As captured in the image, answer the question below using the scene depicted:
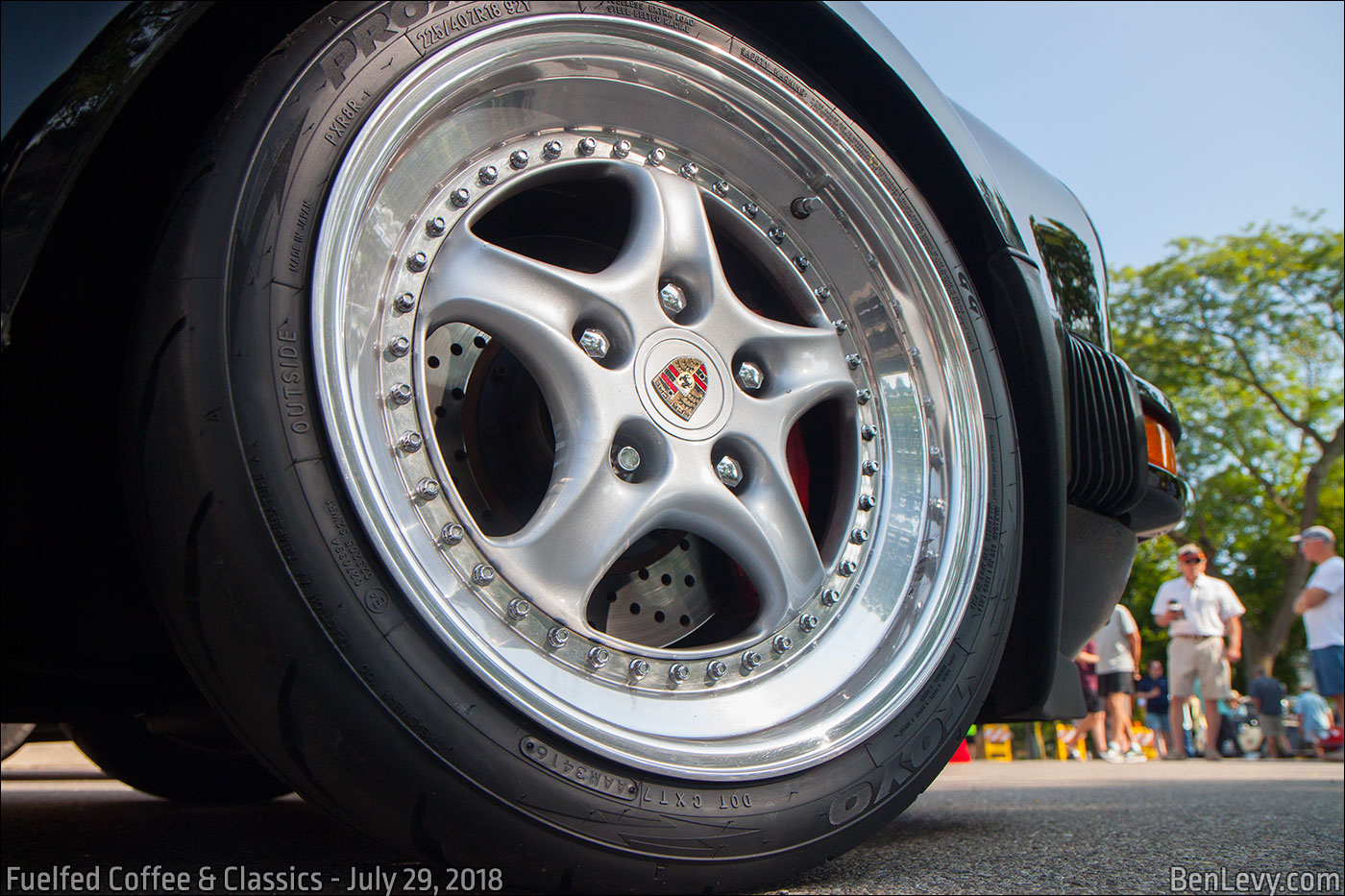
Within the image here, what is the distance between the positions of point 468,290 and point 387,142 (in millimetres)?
188

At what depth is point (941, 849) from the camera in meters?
1.48

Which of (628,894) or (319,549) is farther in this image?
(628,894)

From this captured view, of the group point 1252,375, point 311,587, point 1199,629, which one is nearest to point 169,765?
point 311,587

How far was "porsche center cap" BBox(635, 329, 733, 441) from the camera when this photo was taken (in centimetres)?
119

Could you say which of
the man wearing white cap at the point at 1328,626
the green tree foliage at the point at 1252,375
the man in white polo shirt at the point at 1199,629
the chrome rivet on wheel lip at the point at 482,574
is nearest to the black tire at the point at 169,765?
the chrome rivet on wheel lip at the point at 482,574

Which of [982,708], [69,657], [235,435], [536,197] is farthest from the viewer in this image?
A: [982,708]

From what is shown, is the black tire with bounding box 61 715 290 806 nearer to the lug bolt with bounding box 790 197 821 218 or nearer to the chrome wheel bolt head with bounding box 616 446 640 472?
the chrome wheel bolt head with bounding box 616 446 640 472

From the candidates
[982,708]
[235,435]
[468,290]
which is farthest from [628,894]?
[982,708]

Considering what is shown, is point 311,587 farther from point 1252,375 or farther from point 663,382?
point 1252,375

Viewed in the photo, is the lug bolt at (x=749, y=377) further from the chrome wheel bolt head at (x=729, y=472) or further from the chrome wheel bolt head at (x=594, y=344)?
the chrome wheel bolt head at (x=594, y=344)

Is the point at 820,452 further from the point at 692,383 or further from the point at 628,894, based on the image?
the point at 628,894

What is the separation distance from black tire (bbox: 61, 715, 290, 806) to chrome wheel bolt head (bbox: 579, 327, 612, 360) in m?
1.47

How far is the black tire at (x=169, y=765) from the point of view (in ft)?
7.28

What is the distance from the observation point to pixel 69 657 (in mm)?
1116
